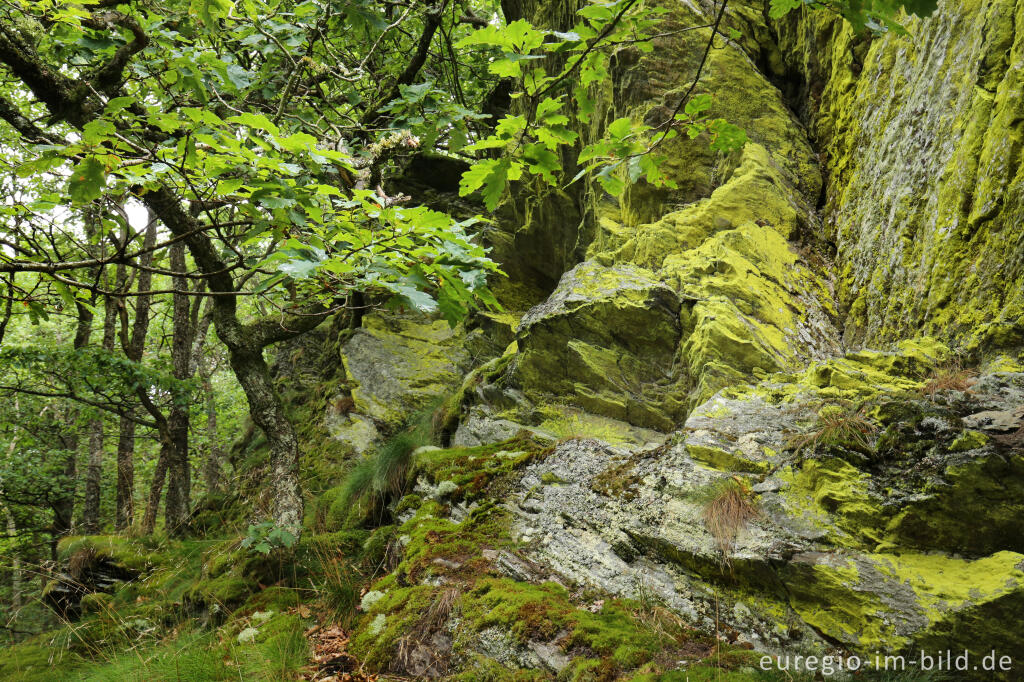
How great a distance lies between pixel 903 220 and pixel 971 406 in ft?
5.86

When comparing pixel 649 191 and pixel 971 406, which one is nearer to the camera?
pixel 971 406

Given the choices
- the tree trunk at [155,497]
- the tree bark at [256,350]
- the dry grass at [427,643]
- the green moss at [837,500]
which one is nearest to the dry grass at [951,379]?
the green moss at [837,500]

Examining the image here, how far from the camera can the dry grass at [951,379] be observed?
2918mm

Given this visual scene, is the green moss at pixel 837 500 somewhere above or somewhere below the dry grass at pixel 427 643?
above

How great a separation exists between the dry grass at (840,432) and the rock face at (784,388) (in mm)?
15

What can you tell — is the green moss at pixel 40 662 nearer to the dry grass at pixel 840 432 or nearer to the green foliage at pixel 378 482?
the green foliage at pixel 378 482

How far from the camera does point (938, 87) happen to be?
379 centimetres

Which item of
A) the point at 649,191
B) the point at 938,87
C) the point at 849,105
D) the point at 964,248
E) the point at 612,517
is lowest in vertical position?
the point at 612,517

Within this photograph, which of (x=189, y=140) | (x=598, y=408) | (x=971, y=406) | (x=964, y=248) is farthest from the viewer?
(x=598, y=408)

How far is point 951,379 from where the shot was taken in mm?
2975

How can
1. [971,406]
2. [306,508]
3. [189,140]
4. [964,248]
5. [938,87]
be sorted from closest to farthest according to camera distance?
[189,140]
[971,406]
[964,248]
[938,87]
[306,508]

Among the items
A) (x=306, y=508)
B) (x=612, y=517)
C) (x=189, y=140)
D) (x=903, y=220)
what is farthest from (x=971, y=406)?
(x=306, y=508)

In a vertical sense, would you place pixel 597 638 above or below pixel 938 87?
below

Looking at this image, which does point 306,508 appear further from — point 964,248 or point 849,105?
point 849,105
